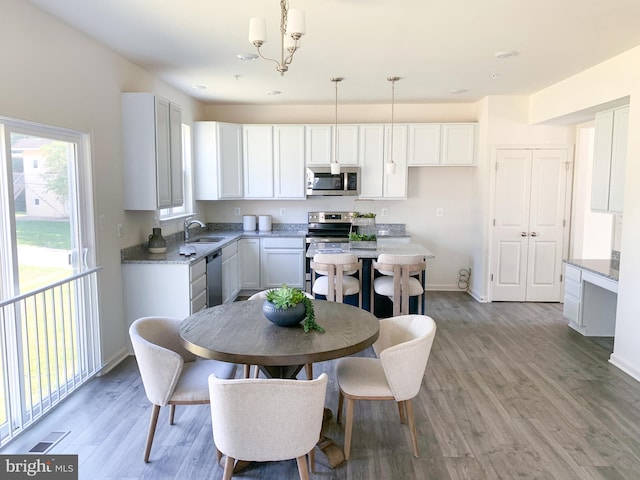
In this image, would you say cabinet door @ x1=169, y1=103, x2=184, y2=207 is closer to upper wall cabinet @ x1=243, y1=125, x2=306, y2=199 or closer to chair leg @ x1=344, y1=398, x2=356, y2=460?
upper wall cabinet @ x1=243, y1=125, x2=306, y2=199

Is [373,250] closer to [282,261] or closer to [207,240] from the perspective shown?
[282,261]

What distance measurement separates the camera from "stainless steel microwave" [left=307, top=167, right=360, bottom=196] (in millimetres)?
6160

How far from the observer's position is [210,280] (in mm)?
4672

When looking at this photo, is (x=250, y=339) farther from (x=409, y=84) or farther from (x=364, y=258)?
(x=409, y=84)

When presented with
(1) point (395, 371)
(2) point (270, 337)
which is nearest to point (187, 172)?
(2) point (270, 337)

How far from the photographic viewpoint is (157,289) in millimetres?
4020

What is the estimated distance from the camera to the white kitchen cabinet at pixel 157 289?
157 inches

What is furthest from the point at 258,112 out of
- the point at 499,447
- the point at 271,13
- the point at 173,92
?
the point at 499,447

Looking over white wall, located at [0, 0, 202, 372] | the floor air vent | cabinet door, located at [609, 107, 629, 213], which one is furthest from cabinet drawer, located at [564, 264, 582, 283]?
the floor air vent

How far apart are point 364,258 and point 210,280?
1620 millimetres

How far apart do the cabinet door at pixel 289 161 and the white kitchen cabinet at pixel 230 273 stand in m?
1.05

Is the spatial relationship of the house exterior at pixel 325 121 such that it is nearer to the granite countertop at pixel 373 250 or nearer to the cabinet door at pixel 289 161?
the cabinet door at pixel 289 161

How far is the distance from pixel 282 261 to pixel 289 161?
140 centimetres

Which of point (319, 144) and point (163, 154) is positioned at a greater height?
point (319, 144)
